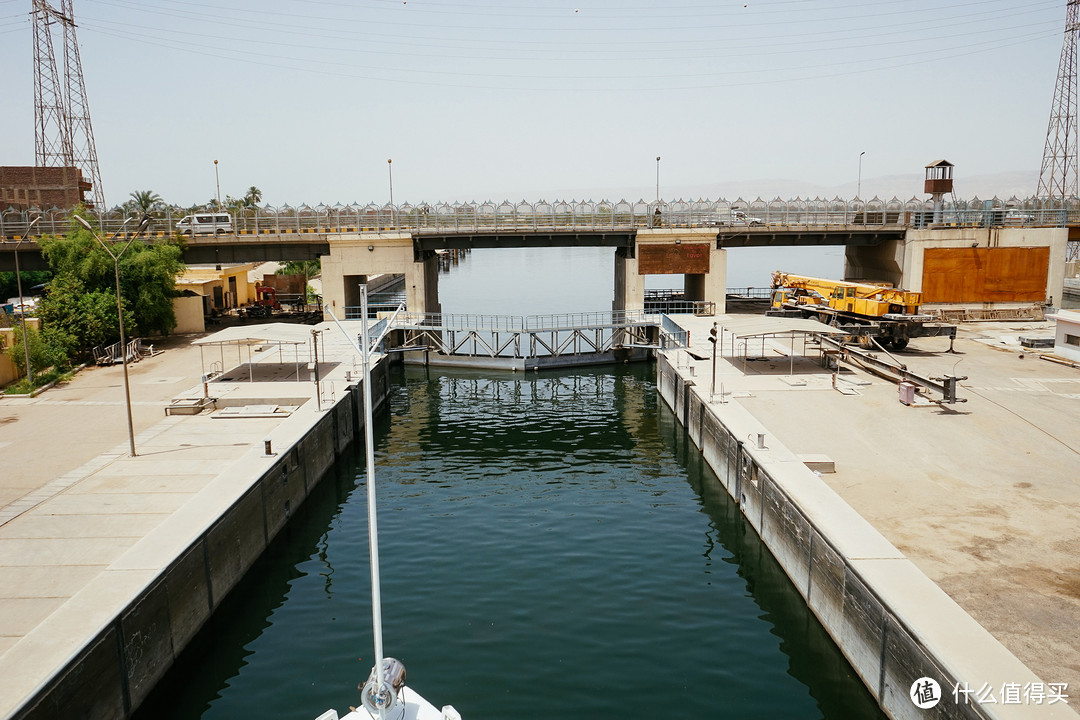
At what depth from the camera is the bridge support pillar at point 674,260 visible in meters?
63.8

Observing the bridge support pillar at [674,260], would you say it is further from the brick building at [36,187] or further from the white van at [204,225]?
the brick building at [36,187]

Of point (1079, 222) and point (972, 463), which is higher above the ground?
point (1079, 222)

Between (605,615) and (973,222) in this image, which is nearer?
(605,615)

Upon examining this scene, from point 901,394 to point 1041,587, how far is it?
58.6ft

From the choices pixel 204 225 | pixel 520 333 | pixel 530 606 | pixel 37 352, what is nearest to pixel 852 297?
Answer: pixel 520 333

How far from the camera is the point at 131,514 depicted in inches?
890

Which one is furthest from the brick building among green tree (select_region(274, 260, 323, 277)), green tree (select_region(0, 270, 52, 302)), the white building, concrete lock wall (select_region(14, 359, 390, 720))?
the white building

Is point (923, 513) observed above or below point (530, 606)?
above

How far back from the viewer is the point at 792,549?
22.3m

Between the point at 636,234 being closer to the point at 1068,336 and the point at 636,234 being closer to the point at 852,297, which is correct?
the point at 852,297

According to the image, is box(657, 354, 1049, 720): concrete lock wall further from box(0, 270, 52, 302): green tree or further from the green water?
box(0, 270, 52, 302): green tree

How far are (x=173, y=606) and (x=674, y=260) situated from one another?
5127cm

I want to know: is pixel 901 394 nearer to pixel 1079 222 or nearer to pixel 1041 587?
pixel 1041 587

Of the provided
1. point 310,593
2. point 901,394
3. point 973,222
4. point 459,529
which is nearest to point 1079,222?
point 973,222
